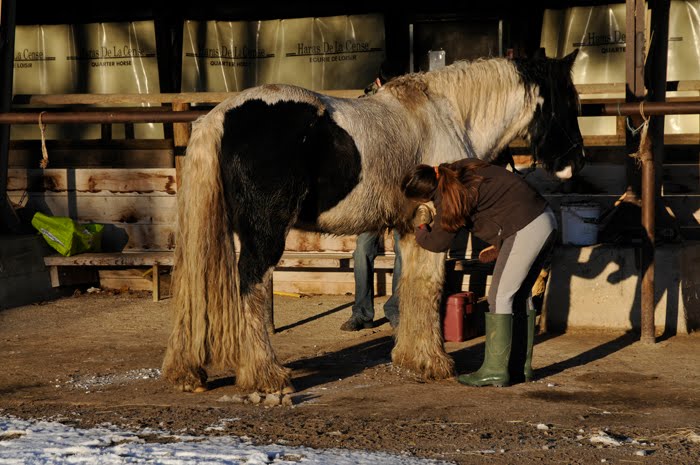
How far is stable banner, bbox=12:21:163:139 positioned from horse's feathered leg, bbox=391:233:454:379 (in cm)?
589

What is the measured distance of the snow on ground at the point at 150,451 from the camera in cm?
491

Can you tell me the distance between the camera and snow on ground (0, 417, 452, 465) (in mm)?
4914

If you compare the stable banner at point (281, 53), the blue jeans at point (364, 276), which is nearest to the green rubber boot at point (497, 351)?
the blue jeans at point (364, 276)

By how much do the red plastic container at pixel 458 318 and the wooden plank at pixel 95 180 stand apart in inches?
137

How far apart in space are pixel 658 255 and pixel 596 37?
12.9ft

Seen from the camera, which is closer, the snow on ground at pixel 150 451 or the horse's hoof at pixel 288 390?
the snow on ground at pixel 150 451

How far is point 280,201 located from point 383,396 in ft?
4.44

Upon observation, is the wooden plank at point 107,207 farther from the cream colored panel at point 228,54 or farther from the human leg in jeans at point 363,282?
the human leg in jeans at point 363,282

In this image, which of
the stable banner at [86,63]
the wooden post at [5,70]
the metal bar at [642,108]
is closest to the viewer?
the metal bar at [642,108]

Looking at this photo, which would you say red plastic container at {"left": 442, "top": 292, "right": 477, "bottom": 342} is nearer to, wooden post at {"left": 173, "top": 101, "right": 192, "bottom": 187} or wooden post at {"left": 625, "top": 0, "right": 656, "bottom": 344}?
wooden post at {"left": 625, "top": 0, "right": 656, "bottom": 344}

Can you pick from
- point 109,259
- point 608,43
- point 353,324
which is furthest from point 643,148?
point 109,259

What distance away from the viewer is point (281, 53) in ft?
39.7

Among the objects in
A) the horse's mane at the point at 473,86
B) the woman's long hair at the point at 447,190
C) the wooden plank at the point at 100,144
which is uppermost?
the horse's mane at the point at 473,86

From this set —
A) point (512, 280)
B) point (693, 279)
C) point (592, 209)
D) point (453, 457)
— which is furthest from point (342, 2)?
point (453, 457)
